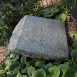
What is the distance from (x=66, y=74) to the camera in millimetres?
1846

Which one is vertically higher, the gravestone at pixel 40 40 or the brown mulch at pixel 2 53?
the gravestone at pixel 40 40

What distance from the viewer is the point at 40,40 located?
2.35 metres

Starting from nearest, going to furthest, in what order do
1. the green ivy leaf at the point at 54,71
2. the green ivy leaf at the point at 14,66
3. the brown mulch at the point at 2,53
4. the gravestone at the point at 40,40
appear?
the green ivy leaf at the point at 54,71, the gravestone at the point at 40,40, the green ivy leaf at the point at 14,66, the brown mulch at the point at 2,53

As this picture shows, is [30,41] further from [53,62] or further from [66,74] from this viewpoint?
[66,74]

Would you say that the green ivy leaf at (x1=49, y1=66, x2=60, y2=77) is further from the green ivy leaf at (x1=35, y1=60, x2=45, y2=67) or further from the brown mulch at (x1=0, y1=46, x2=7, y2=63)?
the brown mulch at (x1=0, y1=46, x2=7, y2=63)

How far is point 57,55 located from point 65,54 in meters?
0.15

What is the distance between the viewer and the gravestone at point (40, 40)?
2.20m

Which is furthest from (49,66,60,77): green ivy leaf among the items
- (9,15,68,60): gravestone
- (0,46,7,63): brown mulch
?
(0,46,7,63): brown mulch

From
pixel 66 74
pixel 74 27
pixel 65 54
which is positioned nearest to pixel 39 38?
pixel 65 54

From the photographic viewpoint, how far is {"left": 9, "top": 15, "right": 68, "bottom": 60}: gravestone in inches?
86.4

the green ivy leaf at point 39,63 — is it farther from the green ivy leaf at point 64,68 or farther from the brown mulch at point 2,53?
the brown mulch at point 2,53

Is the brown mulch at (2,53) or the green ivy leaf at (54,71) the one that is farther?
the brown mulch at (2,53)

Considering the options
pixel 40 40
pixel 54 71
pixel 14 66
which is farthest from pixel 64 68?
pixel 14 66

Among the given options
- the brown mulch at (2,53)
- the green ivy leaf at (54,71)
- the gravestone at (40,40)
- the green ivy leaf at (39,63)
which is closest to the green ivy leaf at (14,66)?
the gravestone at (40,40)
